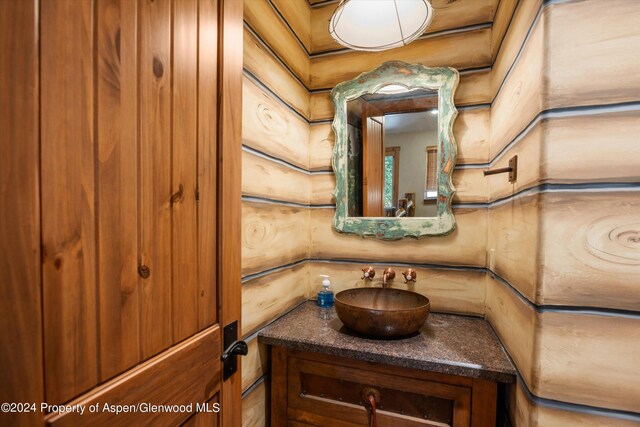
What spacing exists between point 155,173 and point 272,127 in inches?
30.3

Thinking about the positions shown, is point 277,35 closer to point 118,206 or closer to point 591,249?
point 118,206

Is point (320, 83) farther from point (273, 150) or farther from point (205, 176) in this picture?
point (205, 176)

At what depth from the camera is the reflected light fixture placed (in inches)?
42.1

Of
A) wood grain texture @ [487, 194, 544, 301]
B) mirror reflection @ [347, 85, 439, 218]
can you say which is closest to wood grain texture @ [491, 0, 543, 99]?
mirror reflection @ [347, 85, 439, 218]

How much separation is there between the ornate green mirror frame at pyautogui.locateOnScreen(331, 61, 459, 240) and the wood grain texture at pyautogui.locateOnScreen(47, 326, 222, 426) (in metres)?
0.96

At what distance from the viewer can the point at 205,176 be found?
0.73 meters

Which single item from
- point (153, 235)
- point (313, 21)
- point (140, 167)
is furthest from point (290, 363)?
point (313, 21)

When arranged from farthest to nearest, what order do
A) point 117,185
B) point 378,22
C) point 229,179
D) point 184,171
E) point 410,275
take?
point 410,275 < point 378,22 < point 229,179 < point 184,171 < point 117,185

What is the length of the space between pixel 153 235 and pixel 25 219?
0.21 metres

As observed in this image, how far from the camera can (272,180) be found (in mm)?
1299

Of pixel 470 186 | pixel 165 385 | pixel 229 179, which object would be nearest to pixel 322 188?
pixel 470 186

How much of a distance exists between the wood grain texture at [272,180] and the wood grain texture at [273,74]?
13.2 inches

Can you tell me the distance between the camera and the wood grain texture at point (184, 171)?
Result: 0.65 m

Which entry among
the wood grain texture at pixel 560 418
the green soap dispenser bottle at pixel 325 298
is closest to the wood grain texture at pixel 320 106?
the green soap dispenser bottle at pixel 325 298
